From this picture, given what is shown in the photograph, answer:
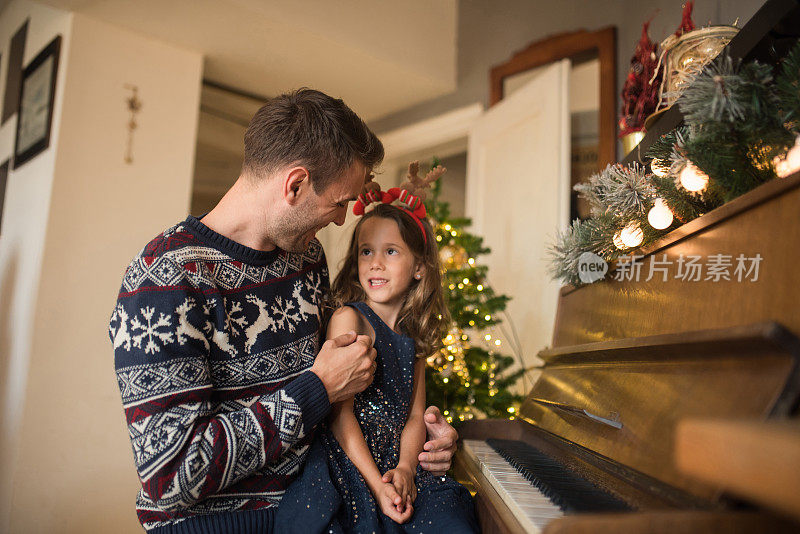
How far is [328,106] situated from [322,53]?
2.51 metres

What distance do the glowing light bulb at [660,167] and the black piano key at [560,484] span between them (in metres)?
0.71

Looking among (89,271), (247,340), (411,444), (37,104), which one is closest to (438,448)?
(411,444)

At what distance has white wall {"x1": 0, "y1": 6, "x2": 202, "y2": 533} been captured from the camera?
2.83m

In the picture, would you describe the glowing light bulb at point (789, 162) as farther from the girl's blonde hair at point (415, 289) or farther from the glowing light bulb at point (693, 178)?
the girl's blonde hair at point (415, 289)

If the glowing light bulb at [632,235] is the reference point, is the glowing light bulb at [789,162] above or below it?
above

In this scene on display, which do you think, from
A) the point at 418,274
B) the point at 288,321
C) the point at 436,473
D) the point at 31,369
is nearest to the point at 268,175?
the point at 288,321

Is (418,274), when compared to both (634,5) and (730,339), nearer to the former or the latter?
(730,339)

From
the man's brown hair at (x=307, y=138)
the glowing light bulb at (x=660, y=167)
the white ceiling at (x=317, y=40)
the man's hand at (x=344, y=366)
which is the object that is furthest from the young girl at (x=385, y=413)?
the white ceiling at (x=317, y=40)

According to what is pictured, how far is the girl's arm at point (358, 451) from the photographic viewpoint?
4.34ft

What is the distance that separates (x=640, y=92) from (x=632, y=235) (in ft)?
3.14

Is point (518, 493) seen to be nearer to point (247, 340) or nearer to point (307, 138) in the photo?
point (247, 340)

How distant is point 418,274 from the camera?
1851 mm

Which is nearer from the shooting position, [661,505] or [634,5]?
[661,505]

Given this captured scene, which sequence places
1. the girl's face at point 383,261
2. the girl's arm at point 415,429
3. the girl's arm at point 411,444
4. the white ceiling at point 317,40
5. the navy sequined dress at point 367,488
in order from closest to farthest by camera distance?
the navy sequined dress at point 367,488
the girl's arm at point 411,444
the girl's arm at point 415,429
the girl's face at point 383,261
the white ceiling at point 317,40
